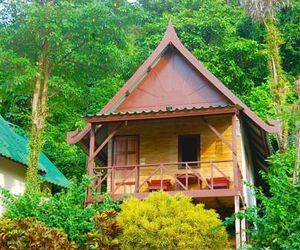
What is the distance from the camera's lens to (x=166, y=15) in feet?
110

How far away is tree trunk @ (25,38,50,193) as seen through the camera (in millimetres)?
17594

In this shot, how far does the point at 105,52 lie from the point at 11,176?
592 cm

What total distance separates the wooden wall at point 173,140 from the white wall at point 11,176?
144 inches

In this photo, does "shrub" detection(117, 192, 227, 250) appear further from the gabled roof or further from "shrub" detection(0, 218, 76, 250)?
the gabled roof

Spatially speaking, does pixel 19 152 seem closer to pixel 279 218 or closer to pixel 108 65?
pixel 108 65

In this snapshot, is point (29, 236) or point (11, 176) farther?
point (11, 176)

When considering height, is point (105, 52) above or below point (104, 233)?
above

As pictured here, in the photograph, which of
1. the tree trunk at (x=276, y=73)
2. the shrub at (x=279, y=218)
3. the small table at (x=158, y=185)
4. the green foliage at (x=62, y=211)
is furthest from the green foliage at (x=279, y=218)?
the tree trunk at (x=276, y=73)

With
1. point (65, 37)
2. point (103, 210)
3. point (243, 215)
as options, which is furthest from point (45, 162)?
point (243, 215)

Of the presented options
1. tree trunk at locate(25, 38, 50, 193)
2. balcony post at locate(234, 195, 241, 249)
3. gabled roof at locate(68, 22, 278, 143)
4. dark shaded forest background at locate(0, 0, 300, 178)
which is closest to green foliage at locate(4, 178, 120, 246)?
tree trunk at locate(25, 38, 50, 193)

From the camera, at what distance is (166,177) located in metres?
17.5

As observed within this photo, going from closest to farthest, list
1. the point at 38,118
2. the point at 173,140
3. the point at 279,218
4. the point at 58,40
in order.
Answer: the point at 279,218 → the point at 173,140 → the point at 38,118 → the point at 58,40

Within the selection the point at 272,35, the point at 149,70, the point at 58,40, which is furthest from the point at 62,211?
the point at 272,35

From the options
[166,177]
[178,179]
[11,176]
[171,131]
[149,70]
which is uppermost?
[149,70]
